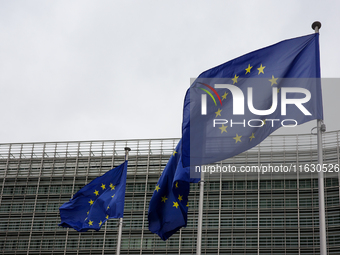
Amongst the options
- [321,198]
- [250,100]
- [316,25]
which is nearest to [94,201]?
[250,100]

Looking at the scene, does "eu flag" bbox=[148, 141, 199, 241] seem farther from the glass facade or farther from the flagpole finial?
the glass facade

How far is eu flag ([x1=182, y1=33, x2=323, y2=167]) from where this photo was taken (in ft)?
39.0

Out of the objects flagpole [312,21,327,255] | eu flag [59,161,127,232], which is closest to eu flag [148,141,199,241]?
flagpole [312,21,327,255]

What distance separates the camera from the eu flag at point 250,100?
39.0ft

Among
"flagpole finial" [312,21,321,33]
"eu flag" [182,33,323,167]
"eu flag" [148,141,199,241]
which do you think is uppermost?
"flagpole finial" [312,21,321,33]

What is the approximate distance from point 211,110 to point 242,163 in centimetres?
1813

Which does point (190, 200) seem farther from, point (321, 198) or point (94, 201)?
point (321, 198)

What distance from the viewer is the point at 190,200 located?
3119 cm

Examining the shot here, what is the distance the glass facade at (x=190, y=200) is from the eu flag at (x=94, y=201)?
11.0 metres

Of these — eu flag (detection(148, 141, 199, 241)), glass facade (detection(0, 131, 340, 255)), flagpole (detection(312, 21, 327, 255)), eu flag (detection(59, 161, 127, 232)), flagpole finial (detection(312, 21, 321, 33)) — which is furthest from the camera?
glass facade (detection(0, 131, 340, 255))

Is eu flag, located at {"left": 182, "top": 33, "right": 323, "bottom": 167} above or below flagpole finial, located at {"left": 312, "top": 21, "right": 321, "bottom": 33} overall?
below

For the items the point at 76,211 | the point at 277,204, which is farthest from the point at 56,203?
the point at 277,204

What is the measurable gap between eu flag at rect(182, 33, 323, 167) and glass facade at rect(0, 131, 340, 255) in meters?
17.5

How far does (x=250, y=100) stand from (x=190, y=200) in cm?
1953
